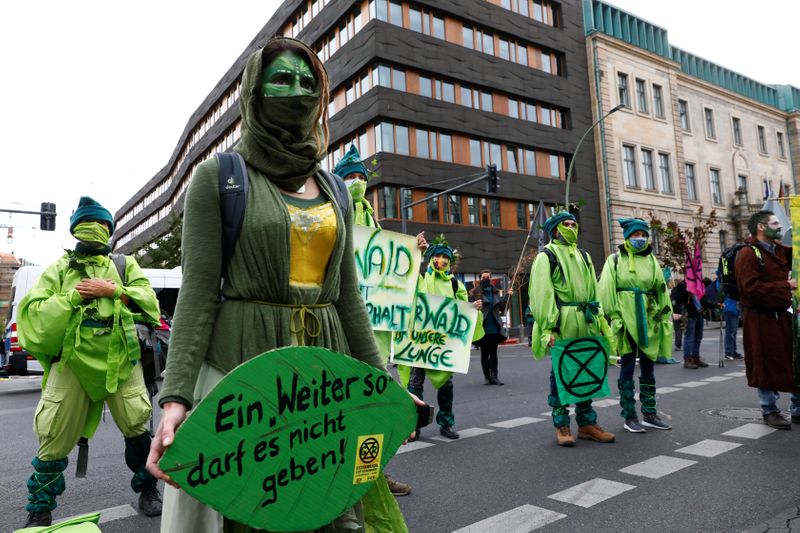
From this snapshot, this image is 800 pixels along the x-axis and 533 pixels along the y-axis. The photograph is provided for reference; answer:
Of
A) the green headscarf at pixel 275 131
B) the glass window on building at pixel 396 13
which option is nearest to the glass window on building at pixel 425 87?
the glass window on building at pixel 396 13

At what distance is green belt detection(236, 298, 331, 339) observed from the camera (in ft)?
5.45

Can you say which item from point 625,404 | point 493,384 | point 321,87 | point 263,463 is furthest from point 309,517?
point 493,384

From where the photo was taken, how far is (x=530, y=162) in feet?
Answer: 105

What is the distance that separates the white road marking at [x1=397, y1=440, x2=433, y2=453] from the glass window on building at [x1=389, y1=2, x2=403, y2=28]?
1009 inches

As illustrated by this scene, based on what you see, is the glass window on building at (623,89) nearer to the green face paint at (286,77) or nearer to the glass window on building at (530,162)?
the glass window on building at (530,162)

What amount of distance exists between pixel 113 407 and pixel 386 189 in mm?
23436

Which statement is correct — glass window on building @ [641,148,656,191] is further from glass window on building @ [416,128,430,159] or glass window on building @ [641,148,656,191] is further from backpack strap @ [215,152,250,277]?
backpack strap @ [215,152,250,277]

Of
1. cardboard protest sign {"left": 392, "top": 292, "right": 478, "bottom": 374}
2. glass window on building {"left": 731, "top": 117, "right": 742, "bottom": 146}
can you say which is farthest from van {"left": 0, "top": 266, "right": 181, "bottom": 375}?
glass window on building {"left": 731, "top": 117, "right": 742, "bottom": 146}

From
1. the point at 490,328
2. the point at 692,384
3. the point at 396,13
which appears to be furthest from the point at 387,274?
the point at 396,13

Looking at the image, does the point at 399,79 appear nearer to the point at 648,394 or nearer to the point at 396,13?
the point at 396,13

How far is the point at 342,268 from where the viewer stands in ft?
6.35

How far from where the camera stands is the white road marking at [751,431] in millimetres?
5293

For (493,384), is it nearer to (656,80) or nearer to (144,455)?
(144,455)

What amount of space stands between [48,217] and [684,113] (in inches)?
1485
